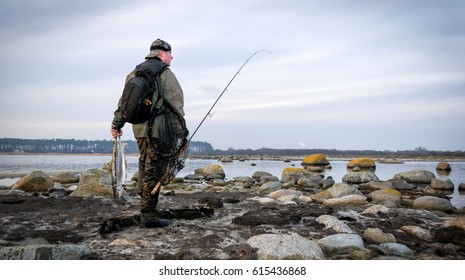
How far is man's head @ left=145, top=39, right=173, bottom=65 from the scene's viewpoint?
200 inches

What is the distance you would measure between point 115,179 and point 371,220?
4850 millimetres

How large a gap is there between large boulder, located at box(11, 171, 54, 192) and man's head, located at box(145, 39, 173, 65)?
9425 millimetres

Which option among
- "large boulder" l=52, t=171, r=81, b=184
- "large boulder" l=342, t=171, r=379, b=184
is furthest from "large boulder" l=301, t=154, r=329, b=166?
"large boulder" l=52, t=171, r=81, b=184

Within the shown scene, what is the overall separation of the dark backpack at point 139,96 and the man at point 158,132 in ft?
0.36

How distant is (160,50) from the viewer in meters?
5.08

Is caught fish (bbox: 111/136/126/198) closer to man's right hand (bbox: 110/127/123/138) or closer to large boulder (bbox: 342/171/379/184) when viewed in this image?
man's right hand (bbox: 110/127/123/138)

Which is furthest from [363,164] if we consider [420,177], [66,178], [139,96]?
[139,96]

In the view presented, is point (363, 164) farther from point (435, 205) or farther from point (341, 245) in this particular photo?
point (341, 245)

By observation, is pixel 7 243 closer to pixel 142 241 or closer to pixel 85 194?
pixel 142 241

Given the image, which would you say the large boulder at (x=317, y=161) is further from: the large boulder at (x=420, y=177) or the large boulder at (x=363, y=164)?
the large boulder at (x=420, y=177)

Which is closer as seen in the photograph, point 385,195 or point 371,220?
point 371,220

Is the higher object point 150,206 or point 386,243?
point 150,206
